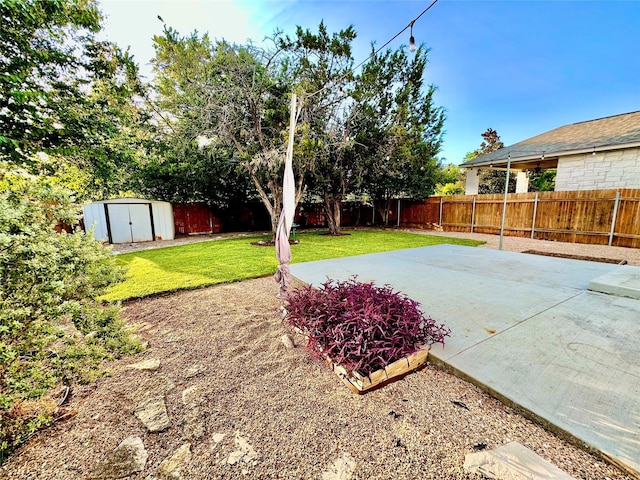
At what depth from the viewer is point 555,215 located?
9344 millimetres

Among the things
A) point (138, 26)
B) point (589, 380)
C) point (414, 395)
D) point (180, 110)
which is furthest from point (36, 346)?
point (138, 26)

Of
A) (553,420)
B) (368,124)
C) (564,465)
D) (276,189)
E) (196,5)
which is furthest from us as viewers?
(368,124)

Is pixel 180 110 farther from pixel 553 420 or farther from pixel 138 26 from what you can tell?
pixel 553 420

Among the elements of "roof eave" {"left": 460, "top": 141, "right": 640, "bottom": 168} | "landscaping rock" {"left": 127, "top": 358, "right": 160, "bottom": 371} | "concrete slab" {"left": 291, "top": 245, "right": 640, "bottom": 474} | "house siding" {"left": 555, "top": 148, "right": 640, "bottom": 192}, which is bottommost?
"landscaping rock" {"left": 127, "top": 358, "right": 160, "bottom": 371}

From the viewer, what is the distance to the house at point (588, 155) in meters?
8.41

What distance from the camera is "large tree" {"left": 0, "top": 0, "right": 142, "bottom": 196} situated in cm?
524

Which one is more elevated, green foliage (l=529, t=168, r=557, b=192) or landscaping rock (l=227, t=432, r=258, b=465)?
green foliage (l=529, t=168, r=557, b=192)

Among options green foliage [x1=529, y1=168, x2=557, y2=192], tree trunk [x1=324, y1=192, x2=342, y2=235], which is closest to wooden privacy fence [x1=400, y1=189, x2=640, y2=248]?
tree trunk [x1=324, y1=192, x2=342, y2=235]

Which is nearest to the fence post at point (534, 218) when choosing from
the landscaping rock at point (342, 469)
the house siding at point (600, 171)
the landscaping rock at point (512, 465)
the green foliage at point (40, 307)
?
the house siding at point (600, 171)

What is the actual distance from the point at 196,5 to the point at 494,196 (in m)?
11.7

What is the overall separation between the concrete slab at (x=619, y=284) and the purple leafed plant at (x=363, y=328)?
2.74 m

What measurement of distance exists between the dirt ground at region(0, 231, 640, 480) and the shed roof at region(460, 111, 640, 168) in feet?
36.5

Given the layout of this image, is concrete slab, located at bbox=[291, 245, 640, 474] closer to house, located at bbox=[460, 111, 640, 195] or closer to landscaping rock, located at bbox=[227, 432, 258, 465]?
landscaping rock, located at bbox=[227, 432, 258, 465]

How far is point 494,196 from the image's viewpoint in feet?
36.1
